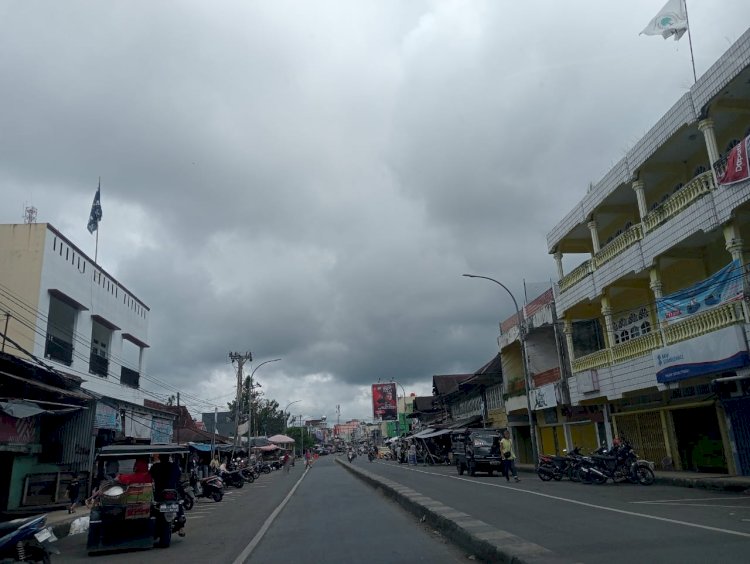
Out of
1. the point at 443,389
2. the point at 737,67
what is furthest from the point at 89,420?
the point at 443,389

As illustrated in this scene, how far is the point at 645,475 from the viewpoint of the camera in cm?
1964

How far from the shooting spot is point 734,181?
17.0 meters

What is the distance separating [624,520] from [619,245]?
15208 millimetres

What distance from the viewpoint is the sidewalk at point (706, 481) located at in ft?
53.2

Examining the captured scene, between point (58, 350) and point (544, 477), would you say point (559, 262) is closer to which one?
point (544, 477)

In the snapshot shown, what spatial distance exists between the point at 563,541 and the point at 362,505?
9.51 metres

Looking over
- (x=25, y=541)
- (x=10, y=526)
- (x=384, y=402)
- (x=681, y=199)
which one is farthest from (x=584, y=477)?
(x=384, y=402)

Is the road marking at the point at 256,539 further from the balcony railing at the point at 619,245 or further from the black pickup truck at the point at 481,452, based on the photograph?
the balcony railing at the point at 619,245

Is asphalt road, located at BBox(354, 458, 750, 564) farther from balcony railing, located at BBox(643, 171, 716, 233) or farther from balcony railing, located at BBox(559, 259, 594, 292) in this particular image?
balcony railing, located at BBox(559, 259, 594, 292)

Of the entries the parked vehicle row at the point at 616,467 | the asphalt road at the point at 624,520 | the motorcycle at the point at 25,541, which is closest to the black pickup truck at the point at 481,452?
the parked vehicle row at the point at 616,467

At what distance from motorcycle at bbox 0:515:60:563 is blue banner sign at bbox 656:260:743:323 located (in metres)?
Result: 17.6

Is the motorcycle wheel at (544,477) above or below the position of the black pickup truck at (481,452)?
below

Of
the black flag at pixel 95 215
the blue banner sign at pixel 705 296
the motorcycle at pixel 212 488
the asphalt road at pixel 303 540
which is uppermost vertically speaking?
the black flag at pixel 95 215

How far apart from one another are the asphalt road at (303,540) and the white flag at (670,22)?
18.0 m
